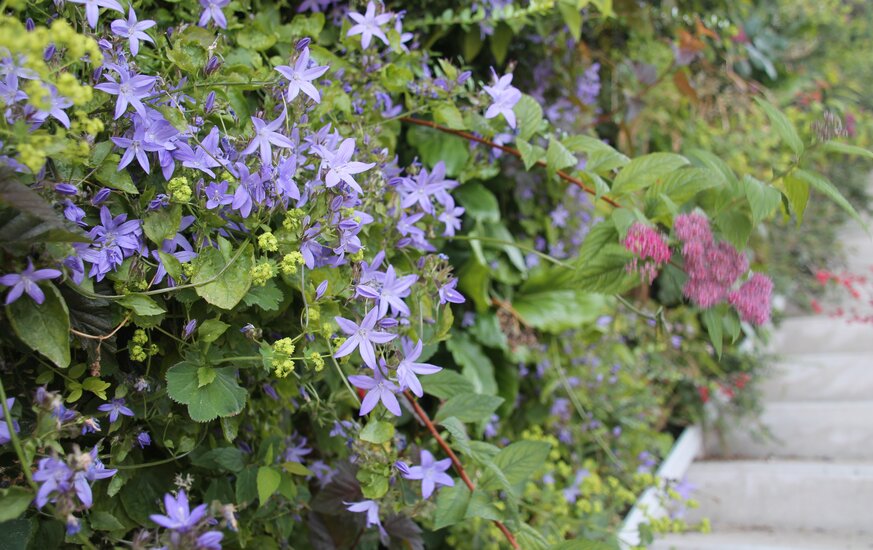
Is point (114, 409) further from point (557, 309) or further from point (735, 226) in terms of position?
point (557, 309)

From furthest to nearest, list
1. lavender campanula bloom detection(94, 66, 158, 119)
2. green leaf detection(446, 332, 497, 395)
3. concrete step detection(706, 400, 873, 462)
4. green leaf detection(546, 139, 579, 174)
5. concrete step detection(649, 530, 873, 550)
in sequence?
1. concrete step detection(706, 400, 873, 462)
2. concrete step detection(649, 530, 873, 550)
3. green leaf detection(446, 332, 497, 395)
4. green leaf detection(546, 139, 579, 174)
5. lavender campanula bloom detection(94, 66, 158, 119)

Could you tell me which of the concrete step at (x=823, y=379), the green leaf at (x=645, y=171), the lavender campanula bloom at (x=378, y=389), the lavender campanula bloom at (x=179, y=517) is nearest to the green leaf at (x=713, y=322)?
the green leaf at (x=645, y=171)

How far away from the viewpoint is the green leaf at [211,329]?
869 millimetres

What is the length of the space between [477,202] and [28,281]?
3.67 feet

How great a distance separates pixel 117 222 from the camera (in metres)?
0.84

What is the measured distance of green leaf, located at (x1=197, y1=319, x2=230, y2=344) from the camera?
34.2 inches

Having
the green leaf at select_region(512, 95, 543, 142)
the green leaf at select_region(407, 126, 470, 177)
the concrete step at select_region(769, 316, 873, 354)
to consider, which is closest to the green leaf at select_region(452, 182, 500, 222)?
the green leaf at select_region(407, 126, 470, 177)

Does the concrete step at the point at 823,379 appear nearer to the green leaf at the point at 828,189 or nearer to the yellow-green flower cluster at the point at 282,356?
the green leaf at the point at 828,189

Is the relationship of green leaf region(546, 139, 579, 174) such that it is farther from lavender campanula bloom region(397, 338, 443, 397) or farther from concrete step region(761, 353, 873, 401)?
concrete step region(761, 353, 873, 401)

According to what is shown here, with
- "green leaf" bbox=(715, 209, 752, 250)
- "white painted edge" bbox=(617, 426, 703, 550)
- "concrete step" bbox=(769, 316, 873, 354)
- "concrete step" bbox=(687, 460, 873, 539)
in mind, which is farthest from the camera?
"concrete step" bbox=(769, 316, 873, 354)

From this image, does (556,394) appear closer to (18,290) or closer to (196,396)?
(196,396)

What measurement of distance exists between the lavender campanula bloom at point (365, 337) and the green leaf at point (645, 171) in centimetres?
51

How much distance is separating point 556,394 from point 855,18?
193 inches

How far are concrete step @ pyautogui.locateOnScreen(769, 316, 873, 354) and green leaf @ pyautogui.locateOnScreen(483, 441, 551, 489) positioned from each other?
2385 mm
